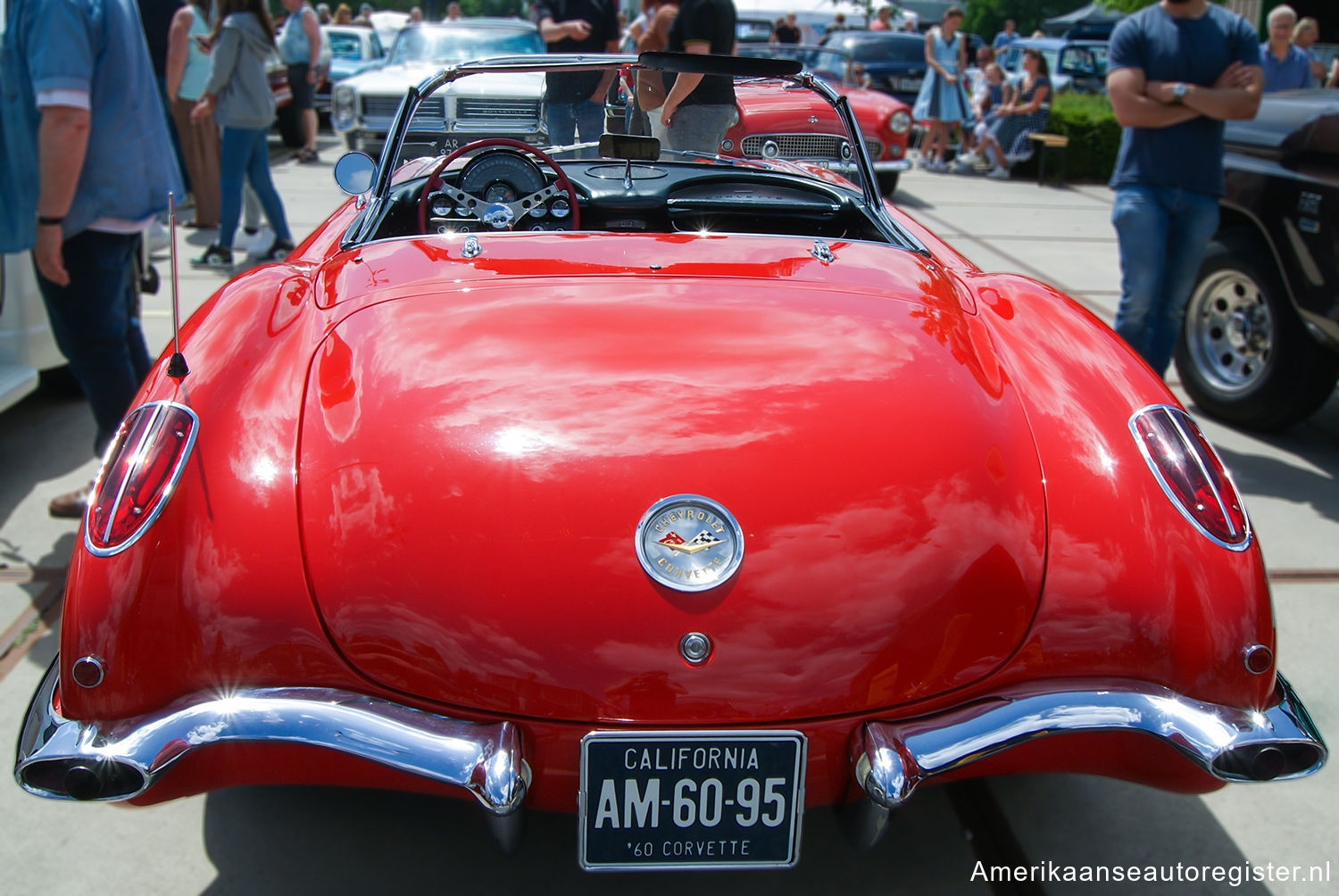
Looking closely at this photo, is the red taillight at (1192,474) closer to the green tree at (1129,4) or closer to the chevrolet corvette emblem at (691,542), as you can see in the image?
the chevrolet corvette emblem at (691,542)

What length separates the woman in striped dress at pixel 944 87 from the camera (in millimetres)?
12953

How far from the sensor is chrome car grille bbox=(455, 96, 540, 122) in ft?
11.1

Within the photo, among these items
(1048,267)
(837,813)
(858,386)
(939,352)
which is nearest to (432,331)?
(858,386)

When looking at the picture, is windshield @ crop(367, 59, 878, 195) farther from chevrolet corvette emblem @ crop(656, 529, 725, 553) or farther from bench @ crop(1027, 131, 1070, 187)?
bench @ crop(1027, 131, 1070, 187)

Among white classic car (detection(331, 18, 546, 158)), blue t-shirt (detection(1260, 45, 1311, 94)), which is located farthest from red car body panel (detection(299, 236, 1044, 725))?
blue t-shirt (detection(1260, 45, 1311, 94))

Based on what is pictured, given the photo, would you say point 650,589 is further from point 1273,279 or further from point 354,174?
point 1273,279

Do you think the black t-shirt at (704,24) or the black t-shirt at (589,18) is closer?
the black t-shirt at (704,24)

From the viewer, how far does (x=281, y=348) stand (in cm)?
214

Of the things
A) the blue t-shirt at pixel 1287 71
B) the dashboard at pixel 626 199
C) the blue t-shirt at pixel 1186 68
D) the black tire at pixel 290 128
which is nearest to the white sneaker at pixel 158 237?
the dashboard at pixel 626 199

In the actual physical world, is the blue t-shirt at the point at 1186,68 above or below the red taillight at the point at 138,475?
above

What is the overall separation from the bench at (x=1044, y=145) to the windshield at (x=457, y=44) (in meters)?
5.74

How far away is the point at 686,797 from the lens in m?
1.69

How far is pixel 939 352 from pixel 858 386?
0.25m

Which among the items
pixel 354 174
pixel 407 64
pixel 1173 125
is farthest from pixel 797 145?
pixel 407 64
